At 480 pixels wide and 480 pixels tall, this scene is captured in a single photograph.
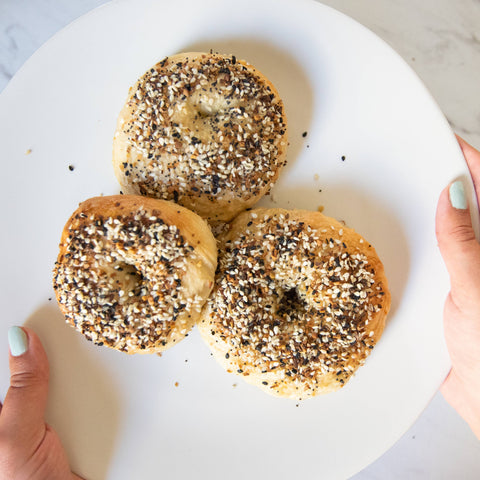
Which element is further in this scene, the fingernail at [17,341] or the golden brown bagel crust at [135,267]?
the fingernail at [17,341]

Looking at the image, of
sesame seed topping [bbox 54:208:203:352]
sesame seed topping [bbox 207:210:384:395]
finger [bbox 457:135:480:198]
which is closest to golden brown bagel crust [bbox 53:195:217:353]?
sesame seed topping [bbox 54:208:203:352]

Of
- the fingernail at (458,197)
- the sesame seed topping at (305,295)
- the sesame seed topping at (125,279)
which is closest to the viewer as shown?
the sesame seed topping at (125,279)

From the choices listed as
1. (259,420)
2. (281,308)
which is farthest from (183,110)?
(259,420)

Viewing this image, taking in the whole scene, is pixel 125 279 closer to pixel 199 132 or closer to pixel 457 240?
pixel 199 132

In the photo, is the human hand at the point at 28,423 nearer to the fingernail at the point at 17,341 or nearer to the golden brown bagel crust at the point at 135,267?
the fingernail at the point at 17,341

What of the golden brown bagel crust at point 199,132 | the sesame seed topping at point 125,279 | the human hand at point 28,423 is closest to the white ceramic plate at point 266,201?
the human hand at point 28,423
